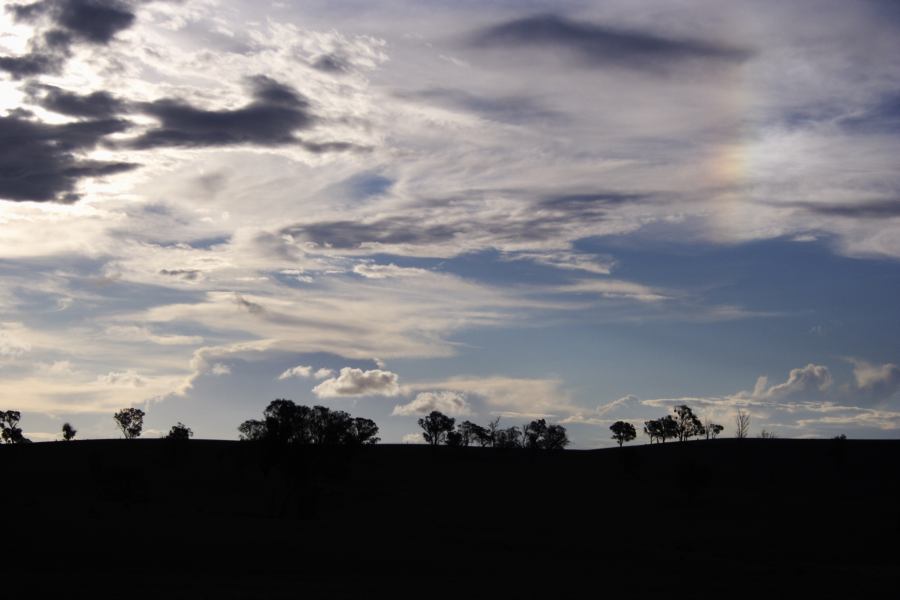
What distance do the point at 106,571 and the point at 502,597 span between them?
18.3 m

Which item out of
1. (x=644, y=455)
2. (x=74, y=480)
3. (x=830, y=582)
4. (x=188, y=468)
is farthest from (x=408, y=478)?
(x=830, y=582)

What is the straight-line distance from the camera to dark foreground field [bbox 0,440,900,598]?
43750 millimetres

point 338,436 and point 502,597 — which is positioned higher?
point 338,436

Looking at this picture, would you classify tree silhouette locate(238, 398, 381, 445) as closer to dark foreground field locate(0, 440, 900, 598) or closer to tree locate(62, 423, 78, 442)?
dark foreground field locate(0, 440, 900, 598)

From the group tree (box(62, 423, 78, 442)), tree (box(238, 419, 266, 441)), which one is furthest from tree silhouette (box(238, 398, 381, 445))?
tree (box(62, 423, 78, 442))

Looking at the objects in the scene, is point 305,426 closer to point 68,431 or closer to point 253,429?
point 253,429

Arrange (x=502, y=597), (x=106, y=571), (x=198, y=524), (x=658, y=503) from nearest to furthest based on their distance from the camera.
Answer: (x=502, y=597), (x=106, y=571), (x=198, y=524), (x=658, y=503)

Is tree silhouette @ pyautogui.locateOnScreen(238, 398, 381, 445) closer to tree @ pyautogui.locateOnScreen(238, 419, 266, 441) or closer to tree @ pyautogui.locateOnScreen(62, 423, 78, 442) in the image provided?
tree @ pyautogui.locateOnScreen(238, 419, 266, 441)

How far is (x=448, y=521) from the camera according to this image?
88.4 m

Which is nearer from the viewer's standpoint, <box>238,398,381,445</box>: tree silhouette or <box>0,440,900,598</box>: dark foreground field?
<box>0,440,900,598</box>: dark foreground field

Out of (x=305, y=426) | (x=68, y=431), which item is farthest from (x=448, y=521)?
(x=68, y=431)

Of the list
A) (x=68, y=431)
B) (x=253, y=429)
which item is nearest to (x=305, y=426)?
(x=253, y=429)

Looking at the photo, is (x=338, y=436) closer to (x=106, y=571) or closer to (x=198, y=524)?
(x=198, y=524)

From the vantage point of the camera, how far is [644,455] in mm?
157125
